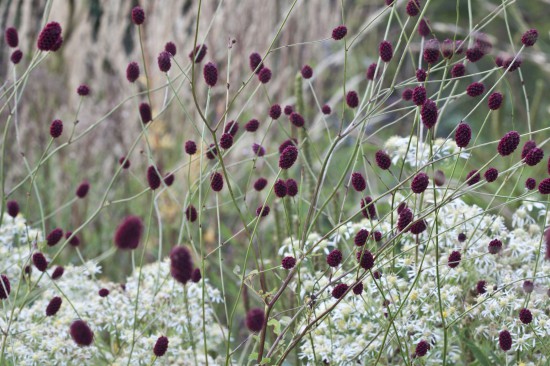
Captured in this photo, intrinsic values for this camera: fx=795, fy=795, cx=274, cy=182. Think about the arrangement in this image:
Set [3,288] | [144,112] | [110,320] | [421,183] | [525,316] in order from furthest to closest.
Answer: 1. [110,320]
2. [144,112]
3. [3,288]
4. [525,316]
5. [421,183]

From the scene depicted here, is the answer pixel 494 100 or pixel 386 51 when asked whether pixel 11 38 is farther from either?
pixel 494 100

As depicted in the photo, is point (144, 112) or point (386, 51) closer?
point (386, 51)

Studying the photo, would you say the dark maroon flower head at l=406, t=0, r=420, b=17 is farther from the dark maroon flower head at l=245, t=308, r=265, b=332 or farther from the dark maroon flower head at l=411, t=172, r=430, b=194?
the dark maroon flower head at l=245, t=308, r=265, b=332

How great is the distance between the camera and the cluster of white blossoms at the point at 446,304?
4.75ft

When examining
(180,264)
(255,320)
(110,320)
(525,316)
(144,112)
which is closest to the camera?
(180,264)

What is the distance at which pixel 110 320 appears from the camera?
169 centimetres

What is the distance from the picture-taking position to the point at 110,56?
370 centimetres

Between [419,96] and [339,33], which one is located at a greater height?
[339,33]

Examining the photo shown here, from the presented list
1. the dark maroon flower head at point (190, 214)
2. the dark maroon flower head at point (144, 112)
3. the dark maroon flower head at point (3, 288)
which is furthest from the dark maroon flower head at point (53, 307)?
the dark maroon flower head at point (144, 112)

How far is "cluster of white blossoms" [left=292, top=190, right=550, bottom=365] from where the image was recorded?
1.45 metres

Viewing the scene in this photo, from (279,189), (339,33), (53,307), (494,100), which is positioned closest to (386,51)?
(339,33)

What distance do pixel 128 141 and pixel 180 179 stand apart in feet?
1.00

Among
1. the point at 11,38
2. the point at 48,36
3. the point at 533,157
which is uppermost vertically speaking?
the point at 11,38

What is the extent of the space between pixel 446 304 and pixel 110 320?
27.7 inches
